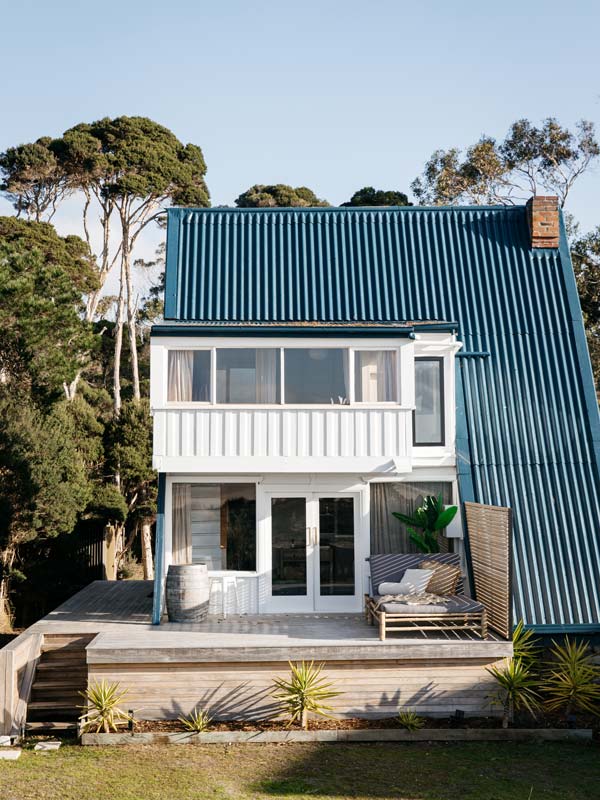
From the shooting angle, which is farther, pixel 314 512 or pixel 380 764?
pixel 314 512

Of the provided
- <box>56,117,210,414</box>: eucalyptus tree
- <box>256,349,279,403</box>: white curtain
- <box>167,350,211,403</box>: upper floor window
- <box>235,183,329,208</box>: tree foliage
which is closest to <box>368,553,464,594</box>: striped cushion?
<box>256,349,279,403</box>: white curtain

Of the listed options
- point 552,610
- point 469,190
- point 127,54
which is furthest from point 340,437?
point 469,190

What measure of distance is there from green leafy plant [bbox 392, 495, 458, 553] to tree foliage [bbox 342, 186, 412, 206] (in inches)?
975

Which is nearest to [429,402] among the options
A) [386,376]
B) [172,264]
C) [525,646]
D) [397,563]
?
[386,376]

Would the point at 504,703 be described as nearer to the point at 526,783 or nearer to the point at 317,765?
the point at 526,783

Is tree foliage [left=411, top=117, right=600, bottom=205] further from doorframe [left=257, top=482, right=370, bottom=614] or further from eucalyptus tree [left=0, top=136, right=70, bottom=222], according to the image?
doorframe [left=257, top=482, right=370, bottom=614]

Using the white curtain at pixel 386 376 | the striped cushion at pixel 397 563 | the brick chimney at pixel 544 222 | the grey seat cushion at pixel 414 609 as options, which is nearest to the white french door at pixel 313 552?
the striped cushion at pixel 397 563

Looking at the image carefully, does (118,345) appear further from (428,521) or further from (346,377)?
(428,521)

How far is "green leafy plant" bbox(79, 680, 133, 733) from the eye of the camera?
11.4m

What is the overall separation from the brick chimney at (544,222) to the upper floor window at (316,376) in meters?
5.04

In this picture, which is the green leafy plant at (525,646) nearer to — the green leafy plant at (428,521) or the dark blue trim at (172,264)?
the green leafy plant at (428,521)

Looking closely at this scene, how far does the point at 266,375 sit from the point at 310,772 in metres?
6.34

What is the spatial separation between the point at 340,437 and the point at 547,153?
21333 mm

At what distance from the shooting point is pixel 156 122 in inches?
1377
